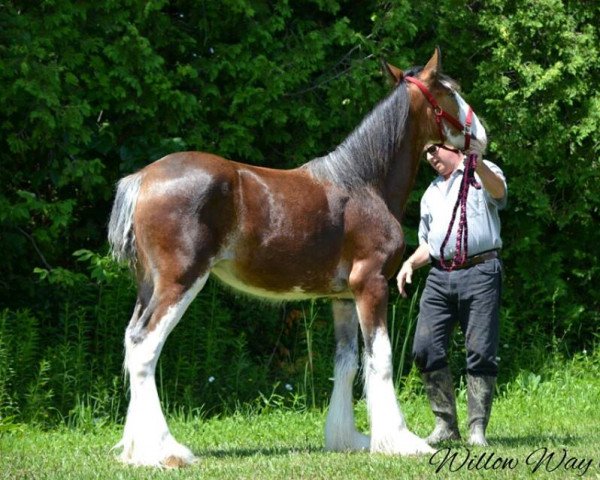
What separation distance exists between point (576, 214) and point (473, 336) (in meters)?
3.66

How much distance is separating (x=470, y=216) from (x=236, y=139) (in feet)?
9.12

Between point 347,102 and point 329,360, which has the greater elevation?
point 347,102

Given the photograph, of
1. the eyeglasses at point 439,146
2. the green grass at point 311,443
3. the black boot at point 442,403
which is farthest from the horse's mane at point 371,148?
the green grass at point 311,443

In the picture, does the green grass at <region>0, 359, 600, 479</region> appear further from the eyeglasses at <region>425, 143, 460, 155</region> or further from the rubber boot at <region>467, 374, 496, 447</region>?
the eyeglasses at <region>425, 143, 460, 155</region>

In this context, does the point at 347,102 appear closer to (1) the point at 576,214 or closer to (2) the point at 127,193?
(1) the point at 576,214

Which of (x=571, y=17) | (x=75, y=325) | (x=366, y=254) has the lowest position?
(x=75, y=325)

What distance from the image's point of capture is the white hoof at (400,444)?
19.5 ft

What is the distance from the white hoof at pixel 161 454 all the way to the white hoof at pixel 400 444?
1.14 m

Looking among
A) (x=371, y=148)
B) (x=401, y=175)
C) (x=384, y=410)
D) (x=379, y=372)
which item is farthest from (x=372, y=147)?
(x=384, y=410)

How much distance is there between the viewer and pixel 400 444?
5.97 m

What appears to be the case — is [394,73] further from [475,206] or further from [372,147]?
[475,206]

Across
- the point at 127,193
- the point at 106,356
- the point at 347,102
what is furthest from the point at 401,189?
the point at 106,356

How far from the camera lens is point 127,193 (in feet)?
19.4

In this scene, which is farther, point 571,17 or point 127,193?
point 571,17
